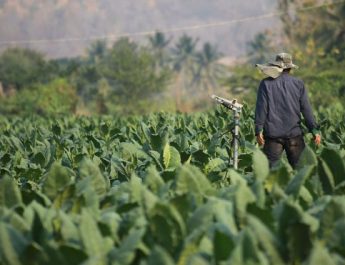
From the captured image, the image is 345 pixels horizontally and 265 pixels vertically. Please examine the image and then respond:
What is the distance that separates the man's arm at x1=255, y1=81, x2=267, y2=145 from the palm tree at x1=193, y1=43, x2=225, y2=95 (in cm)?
15858

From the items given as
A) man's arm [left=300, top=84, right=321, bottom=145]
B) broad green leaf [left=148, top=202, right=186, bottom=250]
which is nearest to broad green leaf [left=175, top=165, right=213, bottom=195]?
broad green leaf [left=148, top=202, right=186, bottom=250]

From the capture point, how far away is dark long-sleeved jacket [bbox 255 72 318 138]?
8.95m

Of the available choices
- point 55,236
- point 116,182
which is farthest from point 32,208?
point 116,182

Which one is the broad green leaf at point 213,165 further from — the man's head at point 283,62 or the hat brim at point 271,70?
the man's head at point 283,62

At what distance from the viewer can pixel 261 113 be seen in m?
8.96

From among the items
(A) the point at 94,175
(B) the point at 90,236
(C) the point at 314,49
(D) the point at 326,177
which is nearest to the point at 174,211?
(B) the point at 90,236

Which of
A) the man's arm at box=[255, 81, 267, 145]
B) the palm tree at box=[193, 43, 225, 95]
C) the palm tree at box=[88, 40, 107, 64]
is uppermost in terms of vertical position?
the man's arm at box=[255, 81, 267, 145]

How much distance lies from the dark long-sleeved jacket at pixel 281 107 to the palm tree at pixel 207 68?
6239 inches

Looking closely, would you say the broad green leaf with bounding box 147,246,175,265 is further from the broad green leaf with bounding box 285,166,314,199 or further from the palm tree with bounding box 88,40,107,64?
the palm tree with bounding box 88,40,107,64

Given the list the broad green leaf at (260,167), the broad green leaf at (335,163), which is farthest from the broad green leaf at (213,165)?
the broad green leaf at (335,163)

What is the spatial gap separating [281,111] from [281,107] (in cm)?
5

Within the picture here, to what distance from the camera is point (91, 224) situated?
11.2 ft

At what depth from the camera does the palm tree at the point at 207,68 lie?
16850cm

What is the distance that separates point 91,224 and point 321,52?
5501 cm
